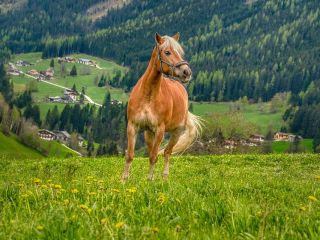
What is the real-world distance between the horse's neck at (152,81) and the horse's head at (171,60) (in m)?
0.26

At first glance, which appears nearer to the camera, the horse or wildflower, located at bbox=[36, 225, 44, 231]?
wildflower, located at bbox=[36, 225, 44, 231]

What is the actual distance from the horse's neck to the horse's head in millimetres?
256

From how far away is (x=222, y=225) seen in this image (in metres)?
6.59

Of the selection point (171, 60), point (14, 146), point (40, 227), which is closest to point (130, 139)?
point (171, 60)

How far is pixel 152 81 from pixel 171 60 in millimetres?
1033

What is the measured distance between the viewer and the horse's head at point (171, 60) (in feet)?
42.9

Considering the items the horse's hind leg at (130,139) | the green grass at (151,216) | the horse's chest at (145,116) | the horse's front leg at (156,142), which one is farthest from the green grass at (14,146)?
the green grass at (151,216)

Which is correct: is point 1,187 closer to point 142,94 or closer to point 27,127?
point 142,94

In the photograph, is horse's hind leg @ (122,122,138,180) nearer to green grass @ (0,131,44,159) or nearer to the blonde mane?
the blonde mane

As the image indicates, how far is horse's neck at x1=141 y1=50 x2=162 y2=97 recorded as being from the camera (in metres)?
14.0

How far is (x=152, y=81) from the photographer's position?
46.6ft

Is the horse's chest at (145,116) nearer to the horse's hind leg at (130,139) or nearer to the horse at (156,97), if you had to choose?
the horse at (156,97)

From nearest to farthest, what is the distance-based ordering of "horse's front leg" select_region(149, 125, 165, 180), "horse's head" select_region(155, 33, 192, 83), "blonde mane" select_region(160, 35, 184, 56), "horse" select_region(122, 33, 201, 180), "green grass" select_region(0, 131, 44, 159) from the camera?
"horse's head" select_region(155, 33, 192, 83)
"horse" select_region(122, 33, 201, 180)
"blonde mane" select_region(160, 35, 184, 56)
"horse's front leg" select_region(149, 125, 165, 180)
"green grass" select_region(0, 131, 44, 159)

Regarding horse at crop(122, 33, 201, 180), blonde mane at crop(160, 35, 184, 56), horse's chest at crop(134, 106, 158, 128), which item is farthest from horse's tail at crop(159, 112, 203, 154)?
blonde mane at crop(160, 35, 184, 56)
